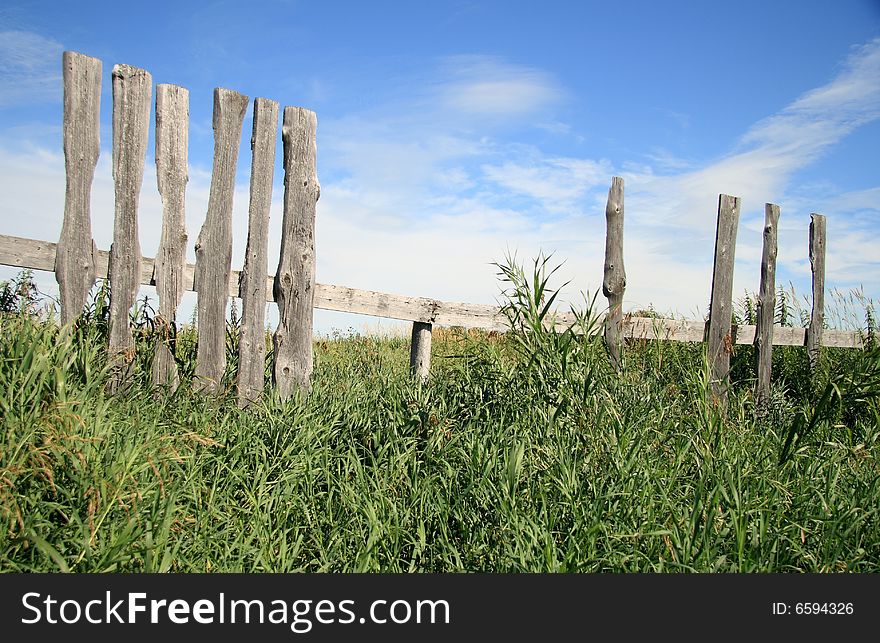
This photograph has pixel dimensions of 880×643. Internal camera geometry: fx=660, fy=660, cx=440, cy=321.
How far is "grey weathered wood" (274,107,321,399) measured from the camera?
512 centimetres

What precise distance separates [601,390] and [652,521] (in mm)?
1223

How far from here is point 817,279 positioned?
916cm

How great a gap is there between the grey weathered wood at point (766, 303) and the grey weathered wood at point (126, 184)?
6967 mm

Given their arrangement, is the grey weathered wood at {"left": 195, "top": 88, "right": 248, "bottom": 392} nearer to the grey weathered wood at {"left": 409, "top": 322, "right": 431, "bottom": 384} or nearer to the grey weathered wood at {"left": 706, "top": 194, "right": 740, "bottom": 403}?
the grey weathered wood at {"left": 409, "top": 322, "right": 431, "bottom": 384}

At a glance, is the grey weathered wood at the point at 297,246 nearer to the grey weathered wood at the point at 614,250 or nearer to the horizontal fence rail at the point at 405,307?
the horizontal fence rail at the point at 405,307

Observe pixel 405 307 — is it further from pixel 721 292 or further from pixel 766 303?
pixel 766 303

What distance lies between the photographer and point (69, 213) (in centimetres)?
477

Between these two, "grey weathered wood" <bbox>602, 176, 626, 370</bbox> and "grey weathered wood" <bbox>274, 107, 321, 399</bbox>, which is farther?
"grey weathered wood" <bbox>602, 176, 626, 370</bbox>

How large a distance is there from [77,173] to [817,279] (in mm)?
9012

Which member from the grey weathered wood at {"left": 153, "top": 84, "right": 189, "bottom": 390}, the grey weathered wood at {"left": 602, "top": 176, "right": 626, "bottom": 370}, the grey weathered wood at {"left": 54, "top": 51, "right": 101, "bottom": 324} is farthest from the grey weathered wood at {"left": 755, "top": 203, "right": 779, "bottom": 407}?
the grey weathered wood at {"left": 54, "top": 51, "right": 101, "bottom": 324}

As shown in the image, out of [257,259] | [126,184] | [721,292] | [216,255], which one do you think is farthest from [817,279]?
[126,184]

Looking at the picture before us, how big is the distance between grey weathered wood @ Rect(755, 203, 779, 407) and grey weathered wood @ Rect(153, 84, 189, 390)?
6.67 meters

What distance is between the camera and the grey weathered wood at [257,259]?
5.04 m

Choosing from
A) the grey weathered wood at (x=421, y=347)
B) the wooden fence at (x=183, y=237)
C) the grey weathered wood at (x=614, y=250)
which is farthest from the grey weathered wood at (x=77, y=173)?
the grey weathered wood at (x=614, y=250)
